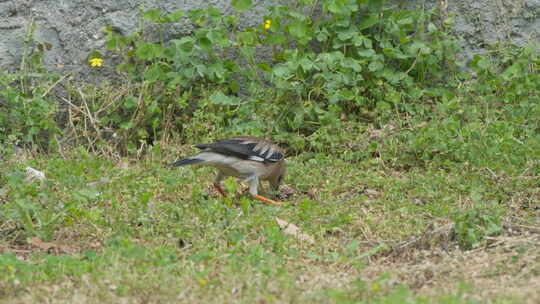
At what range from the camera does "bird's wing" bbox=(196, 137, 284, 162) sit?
8117 mm

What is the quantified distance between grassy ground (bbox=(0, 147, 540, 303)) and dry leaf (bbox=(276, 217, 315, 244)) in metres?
0.02

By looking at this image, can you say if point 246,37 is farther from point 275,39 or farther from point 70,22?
point 70,22

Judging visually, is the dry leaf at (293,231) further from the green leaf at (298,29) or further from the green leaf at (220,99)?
the green leaf at (298,29)

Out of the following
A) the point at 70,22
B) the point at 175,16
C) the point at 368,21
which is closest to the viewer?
the point at 175,16

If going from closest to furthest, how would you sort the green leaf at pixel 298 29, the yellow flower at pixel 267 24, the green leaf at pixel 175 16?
the green leaf at pixel 175 16 < the green leaf at pixel 298 29 < the yellow flower at pixel 267 24

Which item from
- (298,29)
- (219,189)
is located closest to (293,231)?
(219,189)

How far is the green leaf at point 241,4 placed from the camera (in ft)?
32.5

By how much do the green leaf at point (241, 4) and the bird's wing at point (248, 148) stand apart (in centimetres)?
202

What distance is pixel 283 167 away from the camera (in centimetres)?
859

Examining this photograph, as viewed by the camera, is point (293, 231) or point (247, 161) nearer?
point (293, 231)

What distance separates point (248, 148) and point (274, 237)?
1.98 meters

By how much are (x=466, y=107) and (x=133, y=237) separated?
15.3 feet

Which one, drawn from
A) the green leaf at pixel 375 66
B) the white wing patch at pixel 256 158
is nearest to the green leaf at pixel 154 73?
the white wing patch at pixel 256 158

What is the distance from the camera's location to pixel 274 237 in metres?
6.52
